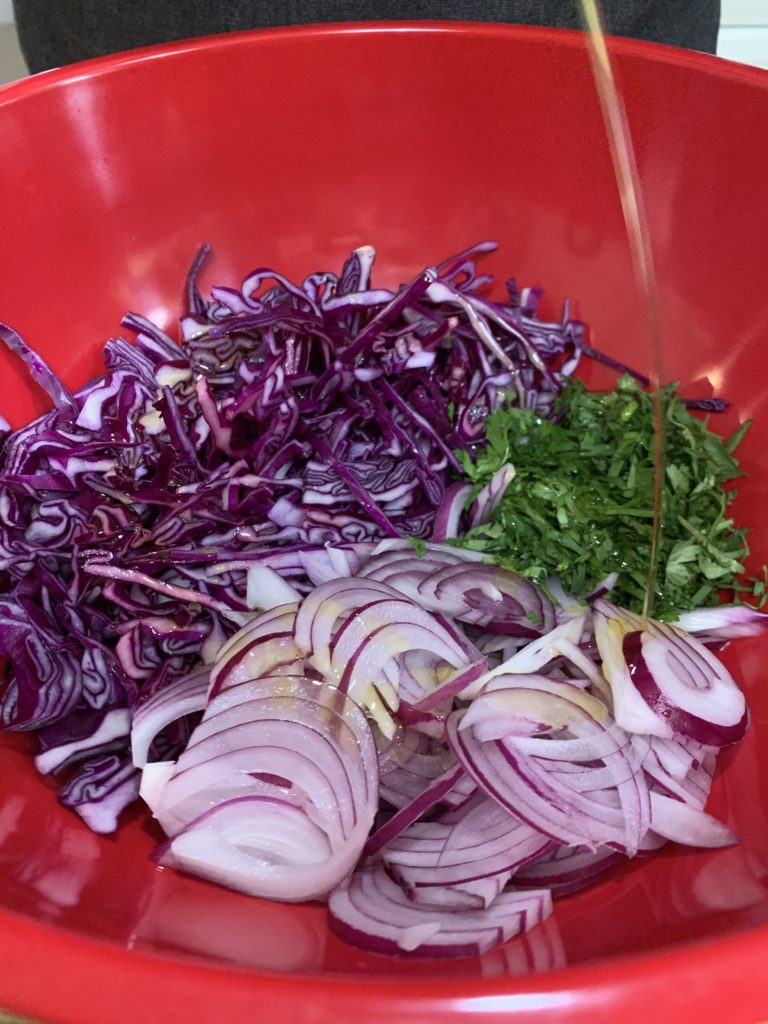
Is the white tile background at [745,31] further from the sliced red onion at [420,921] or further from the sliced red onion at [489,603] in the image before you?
the sliced red onion at [420,921]

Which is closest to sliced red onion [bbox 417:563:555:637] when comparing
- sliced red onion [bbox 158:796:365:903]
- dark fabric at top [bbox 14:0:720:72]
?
sliced red onion [bbox 158:796:365:903]

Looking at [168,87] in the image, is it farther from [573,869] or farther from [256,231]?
[573,869]

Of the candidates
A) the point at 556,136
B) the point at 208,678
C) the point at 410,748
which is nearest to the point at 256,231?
the point at 556,136

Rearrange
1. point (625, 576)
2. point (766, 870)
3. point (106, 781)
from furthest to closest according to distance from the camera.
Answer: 1. point (625, 576)
2. point (106, 781)
3. point (766, 870)

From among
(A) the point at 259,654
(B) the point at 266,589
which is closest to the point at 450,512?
(B) the point at 266,589

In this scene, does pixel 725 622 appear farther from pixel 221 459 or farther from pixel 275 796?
pixel 221 459

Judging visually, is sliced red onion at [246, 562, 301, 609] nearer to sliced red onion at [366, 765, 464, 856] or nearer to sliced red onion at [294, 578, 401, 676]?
sliced red onion at [294, 578, 401, 676]
